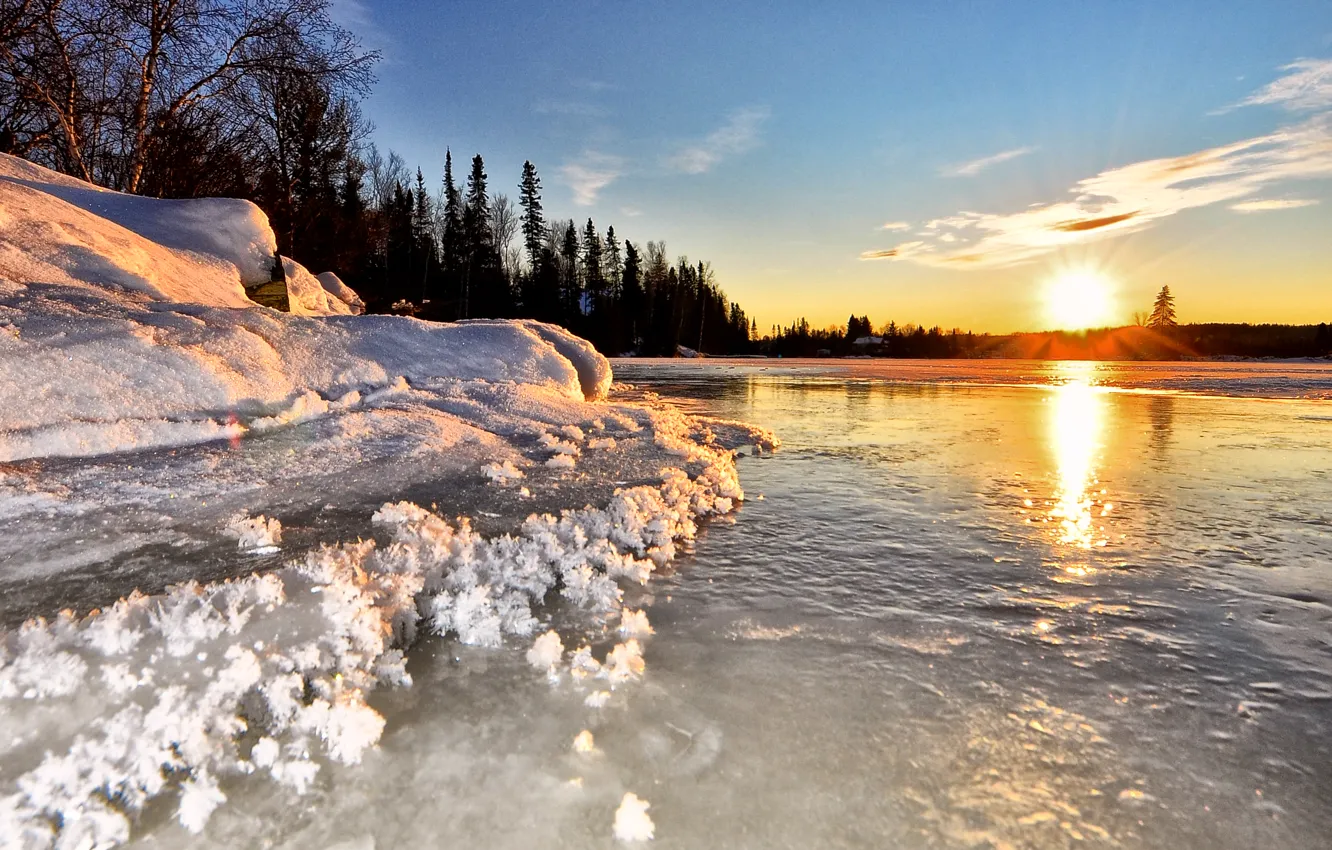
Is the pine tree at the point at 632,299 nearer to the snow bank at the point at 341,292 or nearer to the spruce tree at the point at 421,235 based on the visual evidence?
the spruce tree at the point at 421,235

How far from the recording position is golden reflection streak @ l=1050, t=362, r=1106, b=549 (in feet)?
9.21

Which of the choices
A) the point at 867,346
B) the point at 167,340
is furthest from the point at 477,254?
the point at 867,346

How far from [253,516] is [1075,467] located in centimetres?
484

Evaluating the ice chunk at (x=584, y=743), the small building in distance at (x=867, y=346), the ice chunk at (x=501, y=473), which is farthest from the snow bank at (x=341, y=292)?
the small building in distance at (x=867, y=346)

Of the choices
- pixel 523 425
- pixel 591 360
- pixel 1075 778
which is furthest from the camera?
pixel 591 360

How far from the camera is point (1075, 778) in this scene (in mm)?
1183

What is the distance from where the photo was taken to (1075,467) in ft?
14.1

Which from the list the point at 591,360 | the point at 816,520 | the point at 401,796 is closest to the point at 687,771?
the point at 401,796

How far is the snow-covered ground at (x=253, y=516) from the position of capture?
121 cm

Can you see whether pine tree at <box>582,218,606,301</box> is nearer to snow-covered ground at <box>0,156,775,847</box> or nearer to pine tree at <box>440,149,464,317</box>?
pine tree at <box>440,149,464,317</box>

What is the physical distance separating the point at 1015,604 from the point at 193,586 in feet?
7.92

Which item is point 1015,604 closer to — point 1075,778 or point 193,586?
point 1075,778

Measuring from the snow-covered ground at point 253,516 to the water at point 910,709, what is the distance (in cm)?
11

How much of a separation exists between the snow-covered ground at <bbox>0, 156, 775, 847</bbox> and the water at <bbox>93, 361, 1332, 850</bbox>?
108 millimetres
